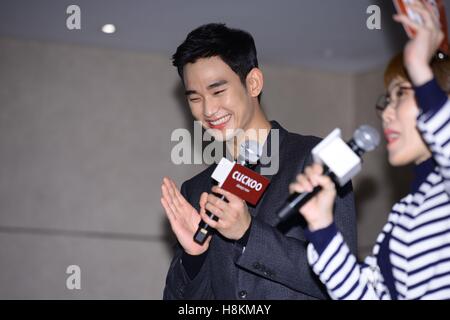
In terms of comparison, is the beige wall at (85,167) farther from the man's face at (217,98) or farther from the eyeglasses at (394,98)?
the eyeglasses at (394,98)

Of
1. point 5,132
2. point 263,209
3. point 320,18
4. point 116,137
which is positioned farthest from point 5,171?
point 263,209

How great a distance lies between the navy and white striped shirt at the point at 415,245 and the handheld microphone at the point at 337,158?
98 mm

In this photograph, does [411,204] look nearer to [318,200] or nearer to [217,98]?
[318,200]

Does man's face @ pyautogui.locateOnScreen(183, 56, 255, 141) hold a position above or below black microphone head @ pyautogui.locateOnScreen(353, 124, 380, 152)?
above

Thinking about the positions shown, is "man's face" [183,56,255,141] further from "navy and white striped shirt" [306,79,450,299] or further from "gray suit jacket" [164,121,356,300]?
"navy and white striped shirt" [306,79,450,299]

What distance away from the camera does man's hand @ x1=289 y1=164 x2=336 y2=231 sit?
1769 millimetres

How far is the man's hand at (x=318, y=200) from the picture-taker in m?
1.77

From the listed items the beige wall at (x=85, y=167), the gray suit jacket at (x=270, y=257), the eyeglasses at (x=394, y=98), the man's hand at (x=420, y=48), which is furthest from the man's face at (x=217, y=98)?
the beige wall at (x=85, y=167)

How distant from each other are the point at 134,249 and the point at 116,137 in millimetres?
784

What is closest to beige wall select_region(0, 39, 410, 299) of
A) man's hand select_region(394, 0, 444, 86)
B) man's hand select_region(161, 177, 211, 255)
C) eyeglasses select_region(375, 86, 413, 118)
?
man's hand select_region(161, 177, 211, 255)

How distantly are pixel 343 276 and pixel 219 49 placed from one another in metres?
1.21

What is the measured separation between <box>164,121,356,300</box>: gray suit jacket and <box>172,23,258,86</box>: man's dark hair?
1.08 ft

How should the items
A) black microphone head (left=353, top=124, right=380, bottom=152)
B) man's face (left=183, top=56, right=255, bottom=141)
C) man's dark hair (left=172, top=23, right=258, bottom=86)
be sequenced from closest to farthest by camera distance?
black microphone head (left=353, top=124, right=380, bottom=152), man's face (left=183, top=56, right=255, bottom=141), man's dark hair (left=172, top=23, right=258, bottom=86)
